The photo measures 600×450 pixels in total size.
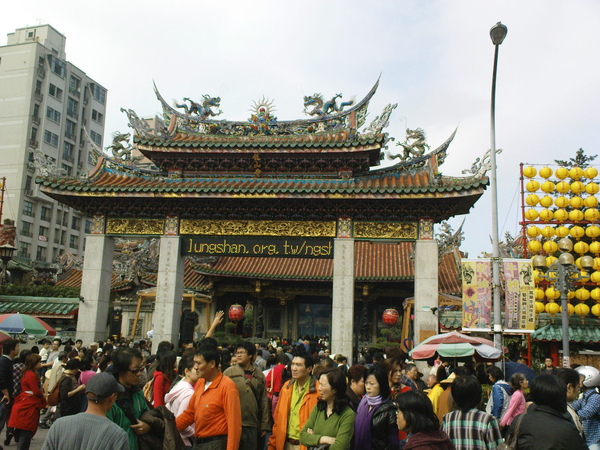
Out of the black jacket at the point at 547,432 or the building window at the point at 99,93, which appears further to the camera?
the building window at the point at 99,93

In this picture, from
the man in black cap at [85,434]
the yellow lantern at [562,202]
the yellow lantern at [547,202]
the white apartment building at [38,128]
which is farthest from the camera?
the white apartment building at [38,128]

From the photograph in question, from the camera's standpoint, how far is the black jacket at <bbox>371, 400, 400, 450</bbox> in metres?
5.57

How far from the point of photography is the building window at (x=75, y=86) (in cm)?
6203

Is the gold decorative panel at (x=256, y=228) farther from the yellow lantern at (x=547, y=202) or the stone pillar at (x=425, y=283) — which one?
the yellow lantern at (x=547, y=202)

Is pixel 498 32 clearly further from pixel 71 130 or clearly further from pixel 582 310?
pixel 71 130

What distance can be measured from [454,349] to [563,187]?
13.6 meters

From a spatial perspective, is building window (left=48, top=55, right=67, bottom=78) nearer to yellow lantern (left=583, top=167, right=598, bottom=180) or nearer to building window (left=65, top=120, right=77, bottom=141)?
building window (left=65, top=120, right=77, bottom=141)

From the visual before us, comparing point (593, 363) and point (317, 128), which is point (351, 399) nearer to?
point (317, 128)

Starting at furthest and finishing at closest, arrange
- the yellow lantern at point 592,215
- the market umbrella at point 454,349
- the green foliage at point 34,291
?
the green foliage at point 34,291, the yellow lantern at point 592,215, the market umbrella at point 454,349

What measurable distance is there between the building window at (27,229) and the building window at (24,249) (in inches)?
34.7

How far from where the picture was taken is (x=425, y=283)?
58.1ft

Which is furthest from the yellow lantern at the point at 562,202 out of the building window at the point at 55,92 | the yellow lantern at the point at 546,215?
the building window at the point at 55,92

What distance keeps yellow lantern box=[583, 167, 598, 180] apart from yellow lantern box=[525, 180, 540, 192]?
5.78ft

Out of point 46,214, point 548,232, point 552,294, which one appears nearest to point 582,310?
point 552,294
